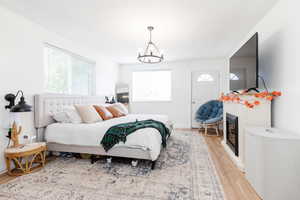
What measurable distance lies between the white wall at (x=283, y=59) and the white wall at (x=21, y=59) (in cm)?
392

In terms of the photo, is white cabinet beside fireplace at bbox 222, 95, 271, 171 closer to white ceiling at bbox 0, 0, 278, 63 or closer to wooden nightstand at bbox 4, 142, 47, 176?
white ceiling at bbox 0, 0, 278, 63

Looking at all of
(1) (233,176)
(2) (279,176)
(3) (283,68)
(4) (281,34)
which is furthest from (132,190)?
(4) (281,34)

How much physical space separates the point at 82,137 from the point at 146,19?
224 centimetres

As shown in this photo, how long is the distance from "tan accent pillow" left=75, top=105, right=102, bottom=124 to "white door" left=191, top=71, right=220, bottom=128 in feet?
11.3

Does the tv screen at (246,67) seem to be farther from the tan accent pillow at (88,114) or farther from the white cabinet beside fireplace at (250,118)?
the tan accent pillow at (88,114)

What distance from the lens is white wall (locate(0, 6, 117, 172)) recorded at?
209 centimetres

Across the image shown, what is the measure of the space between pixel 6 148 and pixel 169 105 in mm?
4308

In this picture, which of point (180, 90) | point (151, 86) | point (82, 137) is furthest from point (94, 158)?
point (180, 90)

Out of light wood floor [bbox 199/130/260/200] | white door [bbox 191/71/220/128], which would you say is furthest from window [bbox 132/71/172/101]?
light wood floor [bbox 199/130/260/200]

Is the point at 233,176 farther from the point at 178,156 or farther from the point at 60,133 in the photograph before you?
the point at 60,133

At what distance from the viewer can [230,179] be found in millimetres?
1889

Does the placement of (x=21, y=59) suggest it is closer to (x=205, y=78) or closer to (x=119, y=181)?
(x=119, y=181)

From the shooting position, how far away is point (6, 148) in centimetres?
210

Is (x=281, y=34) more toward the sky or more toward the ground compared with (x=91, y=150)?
more toward the sky
